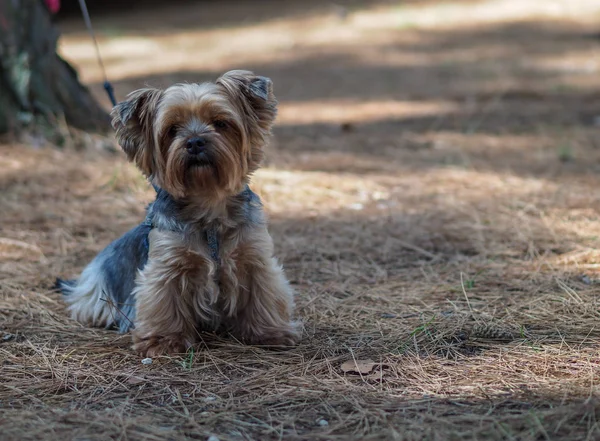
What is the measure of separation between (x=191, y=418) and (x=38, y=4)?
19.3 feet

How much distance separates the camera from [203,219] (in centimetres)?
423

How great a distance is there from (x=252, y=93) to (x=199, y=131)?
0.38m

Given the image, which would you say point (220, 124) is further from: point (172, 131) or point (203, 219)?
point (203, 219)

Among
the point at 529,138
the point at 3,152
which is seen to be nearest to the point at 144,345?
the point at 3,152

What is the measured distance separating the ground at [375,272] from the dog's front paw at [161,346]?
0.10 meters

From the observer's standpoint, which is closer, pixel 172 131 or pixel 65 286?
pixel 172 131

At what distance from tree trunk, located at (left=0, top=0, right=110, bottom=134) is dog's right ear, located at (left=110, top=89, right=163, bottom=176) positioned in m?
3.95

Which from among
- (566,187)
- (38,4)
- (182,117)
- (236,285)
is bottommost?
(566,187)

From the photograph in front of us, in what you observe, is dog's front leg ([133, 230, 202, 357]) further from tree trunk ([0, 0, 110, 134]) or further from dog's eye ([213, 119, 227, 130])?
tree trunk ([0, 0, 110, 134])

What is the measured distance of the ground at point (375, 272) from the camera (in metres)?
3.45

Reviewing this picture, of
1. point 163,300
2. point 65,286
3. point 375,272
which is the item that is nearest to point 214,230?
point 163,300

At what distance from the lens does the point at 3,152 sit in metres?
7.82

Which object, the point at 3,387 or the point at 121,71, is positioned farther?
the point at 121,71

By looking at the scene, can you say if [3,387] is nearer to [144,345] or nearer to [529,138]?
[144,345]
